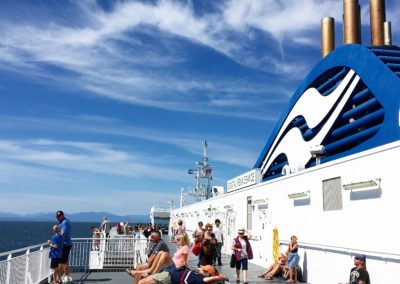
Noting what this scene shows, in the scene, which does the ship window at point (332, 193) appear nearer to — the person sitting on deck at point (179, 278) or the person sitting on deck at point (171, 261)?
the person sitting on deck at point (171, 261)

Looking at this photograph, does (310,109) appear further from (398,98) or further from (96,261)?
(96,261)

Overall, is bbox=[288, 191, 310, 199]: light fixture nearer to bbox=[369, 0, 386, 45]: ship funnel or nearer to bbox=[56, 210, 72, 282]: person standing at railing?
A: bbox=[56, 210, 72, 282]: person standing at railing

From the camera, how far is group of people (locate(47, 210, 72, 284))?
1050cm

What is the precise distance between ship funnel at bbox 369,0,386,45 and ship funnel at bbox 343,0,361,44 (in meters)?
1.43

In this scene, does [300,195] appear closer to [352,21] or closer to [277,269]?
[277,269]

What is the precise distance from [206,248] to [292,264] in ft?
12.2

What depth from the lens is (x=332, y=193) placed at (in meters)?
10.3

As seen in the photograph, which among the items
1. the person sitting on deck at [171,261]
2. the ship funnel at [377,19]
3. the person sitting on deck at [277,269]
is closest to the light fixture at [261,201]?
the person sitting on deck at [277,269]

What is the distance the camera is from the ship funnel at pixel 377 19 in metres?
26.4

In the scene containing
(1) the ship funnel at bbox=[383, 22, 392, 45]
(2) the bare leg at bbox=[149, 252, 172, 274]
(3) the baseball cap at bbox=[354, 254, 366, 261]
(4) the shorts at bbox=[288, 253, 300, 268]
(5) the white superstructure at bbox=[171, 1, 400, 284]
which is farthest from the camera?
(1) the ship funnel at bbox=[383, 22, 392, 45]

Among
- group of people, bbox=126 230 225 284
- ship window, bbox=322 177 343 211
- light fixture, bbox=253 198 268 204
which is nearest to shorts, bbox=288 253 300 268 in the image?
ship window, bbox=322 177 343 211

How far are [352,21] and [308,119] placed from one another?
7508 millimetres

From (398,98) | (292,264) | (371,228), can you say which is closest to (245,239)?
(292,264)

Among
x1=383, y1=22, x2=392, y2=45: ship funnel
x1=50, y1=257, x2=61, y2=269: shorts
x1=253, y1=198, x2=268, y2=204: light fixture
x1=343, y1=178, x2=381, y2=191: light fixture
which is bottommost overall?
x1=50, y1=257, x2=61, y2=269: shorts
